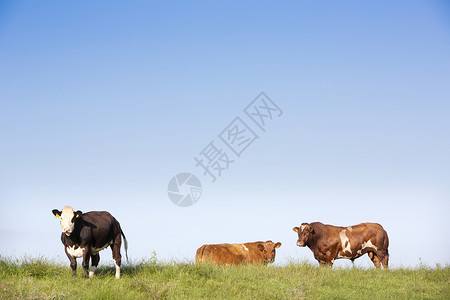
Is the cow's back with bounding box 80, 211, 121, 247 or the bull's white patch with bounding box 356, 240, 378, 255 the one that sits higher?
the cow's back with bounding box 80, 211, 121, 247

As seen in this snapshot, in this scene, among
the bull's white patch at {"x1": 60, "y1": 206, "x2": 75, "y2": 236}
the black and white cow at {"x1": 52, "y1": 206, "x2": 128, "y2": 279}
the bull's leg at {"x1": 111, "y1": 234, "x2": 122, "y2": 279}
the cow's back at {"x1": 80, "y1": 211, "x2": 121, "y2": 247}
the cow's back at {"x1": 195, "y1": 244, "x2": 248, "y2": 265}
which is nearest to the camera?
the bull's white patch at {"x1": 60, "y1": 206, "x2": 75, "y2": 236}

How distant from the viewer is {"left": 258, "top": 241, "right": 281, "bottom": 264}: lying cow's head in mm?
19184

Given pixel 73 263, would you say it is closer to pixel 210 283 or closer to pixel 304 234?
pixel 210 283

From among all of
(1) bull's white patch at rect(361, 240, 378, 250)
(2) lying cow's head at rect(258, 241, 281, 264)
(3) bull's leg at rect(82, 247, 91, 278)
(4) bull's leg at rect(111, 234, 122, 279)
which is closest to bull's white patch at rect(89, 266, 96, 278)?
(3) bull's leg at rect(82, 247, 91, 278)

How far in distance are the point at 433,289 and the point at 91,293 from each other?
30.7ft

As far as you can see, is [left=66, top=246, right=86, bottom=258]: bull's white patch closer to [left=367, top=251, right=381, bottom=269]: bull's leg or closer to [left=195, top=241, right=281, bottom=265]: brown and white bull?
[left=195, top=241, right=281, bottom=265]: brown and white bull

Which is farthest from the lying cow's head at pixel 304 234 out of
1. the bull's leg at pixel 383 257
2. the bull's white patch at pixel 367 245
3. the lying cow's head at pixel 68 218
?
the lying cow's head at pixel 68 218

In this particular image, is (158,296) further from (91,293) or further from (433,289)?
(433,289)

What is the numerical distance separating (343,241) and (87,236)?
34.0 ft

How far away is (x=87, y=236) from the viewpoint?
43.3 feet

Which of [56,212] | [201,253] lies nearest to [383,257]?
[201,253]

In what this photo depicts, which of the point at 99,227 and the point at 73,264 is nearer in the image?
the point at 73,264

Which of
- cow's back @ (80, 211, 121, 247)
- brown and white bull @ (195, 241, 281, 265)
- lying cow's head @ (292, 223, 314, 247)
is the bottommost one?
brown and white bull @ (195, 241, 281, 265)

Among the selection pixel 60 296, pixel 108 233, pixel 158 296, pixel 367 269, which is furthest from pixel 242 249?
pixel 60 296
